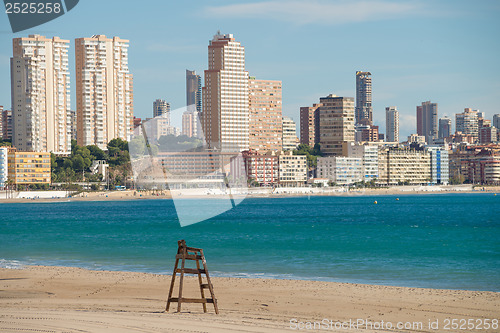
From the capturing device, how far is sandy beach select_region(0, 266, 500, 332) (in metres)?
12.7

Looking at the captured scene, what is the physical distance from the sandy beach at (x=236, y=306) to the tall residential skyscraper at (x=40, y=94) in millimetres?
141370

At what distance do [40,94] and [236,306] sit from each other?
5950 inches

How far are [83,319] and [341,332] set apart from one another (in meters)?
4.88

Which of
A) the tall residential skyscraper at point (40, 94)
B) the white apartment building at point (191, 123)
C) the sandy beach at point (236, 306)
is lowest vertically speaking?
the sandy beach at point (236, 306)

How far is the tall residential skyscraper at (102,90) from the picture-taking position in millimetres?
170875

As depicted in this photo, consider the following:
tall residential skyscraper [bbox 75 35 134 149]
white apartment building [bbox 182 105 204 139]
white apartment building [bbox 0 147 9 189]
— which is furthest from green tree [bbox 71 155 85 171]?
white apartment building [bbox 182 105 204 139]

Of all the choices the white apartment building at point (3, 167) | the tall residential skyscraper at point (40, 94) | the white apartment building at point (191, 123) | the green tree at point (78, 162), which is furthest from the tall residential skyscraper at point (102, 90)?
the white apartment building at point (191, 123)

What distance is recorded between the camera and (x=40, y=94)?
518ft

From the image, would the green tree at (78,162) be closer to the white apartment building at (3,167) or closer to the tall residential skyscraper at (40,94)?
the tall residential skyscraper at (40,94)

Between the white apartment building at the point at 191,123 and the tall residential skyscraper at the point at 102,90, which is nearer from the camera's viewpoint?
the white apartment building at the point at 191,123

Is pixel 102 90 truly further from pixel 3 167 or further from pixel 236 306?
pixel 236 306

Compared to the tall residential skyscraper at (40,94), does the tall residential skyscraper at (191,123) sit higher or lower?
lower

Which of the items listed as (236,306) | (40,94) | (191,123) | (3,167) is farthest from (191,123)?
(40,94)

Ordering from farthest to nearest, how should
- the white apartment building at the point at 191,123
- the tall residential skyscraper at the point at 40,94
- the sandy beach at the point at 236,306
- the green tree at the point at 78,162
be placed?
the green tree at the point at 78,162 < the tall residential skyscraper at the point at 40,94 < the white apartment building at the point at 191,123 < the sandy beach at the point at 236,306
